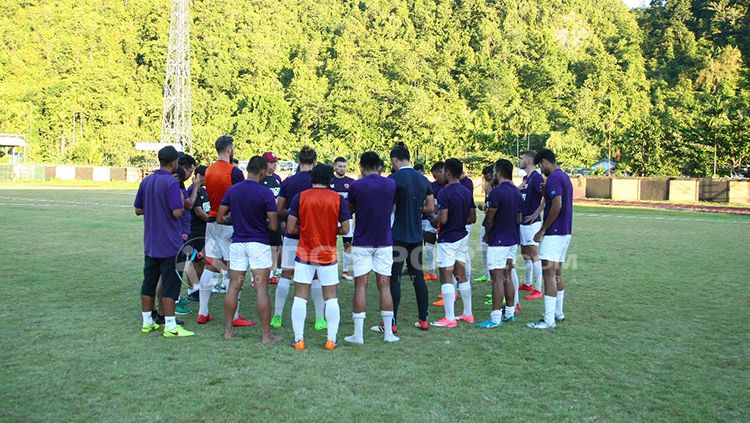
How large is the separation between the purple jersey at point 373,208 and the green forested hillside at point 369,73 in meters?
54.1

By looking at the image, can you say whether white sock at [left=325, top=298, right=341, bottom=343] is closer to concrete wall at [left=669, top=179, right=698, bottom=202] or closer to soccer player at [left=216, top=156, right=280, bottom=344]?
soccer player at [left=216, top=156, right=280, bottom=344]

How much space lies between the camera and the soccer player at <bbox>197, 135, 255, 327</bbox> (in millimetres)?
8125

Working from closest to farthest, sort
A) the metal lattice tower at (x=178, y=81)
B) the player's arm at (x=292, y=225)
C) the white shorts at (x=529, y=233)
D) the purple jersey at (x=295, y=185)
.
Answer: the player's arm at (x=292, y=225) → the purple jersey at (x=295, y=185) → the white shorts at (x=529, y=233) → the metal lattice tower at (x=178, y=81)

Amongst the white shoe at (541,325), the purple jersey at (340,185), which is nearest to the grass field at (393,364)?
the white shoe at (541,325)

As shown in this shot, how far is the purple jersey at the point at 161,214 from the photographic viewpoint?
285 inches

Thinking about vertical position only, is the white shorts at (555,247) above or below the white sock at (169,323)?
above

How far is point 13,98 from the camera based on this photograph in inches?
3132

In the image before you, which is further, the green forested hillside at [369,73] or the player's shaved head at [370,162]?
the green forested hillside at [369,73]

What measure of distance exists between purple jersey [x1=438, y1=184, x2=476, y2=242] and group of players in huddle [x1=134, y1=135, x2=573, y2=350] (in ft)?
0.04

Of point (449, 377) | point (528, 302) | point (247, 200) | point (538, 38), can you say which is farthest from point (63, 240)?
point (538, 38)

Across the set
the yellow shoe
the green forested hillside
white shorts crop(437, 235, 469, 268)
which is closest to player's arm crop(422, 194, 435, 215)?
white shorts crop(437, 235, 469, 268)

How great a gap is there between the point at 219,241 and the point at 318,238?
6.97 ft

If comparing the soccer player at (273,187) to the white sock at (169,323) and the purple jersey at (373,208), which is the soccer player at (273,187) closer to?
the purple jersey at (373,208)

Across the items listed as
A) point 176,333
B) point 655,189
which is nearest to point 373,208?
point 176,333
